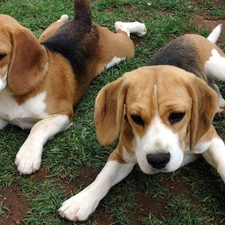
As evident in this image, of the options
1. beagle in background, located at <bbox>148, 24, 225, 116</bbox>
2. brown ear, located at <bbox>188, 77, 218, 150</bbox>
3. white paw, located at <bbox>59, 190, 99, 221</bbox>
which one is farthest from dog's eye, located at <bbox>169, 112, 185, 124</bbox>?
beagle in background, located at <bbox>148, 24, 225, 116</bbox>

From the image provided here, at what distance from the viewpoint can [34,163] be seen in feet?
15.6

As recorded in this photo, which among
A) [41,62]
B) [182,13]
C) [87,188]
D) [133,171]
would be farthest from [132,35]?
[87,188]

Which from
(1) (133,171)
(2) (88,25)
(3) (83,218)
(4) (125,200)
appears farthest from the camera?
(2) (88,25)

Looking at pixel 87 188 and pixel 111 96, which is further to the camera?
pixel 87 188

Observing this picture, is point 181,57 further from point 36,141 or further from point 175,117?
point 36,141

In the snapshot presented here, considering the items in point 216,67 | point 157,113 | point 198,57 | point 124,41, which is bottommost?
point 124,41

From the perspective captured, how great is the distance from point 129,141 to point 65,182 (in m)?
0.89

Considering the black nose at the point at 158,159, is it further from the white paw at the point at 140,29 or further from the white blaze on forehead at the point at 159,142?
the white paw at the point at 140,29

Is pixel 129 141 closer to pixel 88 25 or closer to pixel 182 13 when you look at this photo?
pixel 88 25

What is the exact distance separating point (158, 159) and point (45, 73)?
81.1 inches

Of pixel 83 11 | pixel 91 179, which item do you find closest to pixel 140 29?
pixel 83 11

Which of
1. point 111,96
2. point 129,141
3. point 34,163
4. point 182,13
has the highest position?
point 111,96

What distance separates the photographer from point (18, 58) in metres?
4.80

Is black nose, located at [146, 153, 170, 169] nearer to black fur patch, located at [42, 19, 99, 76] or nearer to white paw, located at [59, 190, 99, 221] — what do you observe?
white paw, located at [59, 190, 99, 221]
